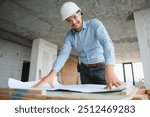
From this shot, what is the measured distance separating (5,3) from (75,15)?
107 inches

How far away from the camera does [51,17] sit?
3.83 m

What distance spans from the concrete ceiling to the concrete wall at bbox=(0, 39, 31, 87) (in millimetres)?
331

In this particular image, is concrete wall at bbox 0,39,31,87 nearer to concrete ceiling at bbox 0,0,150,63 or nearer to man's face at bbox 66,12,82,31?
concrete ceiling at bbox 0,0,150,63

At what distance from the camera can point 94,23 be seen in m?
1.23

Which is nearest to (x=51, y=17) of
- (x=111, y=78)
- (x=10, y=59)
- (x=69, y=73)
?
(x=10, y=59)

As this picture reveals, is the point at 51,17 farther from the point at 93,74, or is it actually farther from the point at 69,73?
the point at 69,73

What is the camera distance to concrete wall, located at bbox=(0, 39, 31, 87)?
5074mm

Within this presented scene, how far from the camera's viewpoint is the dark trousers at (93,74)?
4.29 ft

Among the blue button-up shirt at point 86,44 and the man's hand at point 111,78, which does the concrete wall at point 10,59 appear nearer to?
the blue button-up shirt at point 86,44

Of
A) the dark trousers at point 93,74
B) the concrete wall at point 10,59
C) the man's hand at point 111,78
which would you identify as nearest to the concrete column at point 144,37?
the dark trousers at point 93,74

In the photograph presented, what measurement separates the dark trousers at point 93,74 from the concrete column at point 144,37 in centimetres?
201

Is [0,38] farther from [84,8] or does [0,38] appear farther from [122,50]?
[122,50]

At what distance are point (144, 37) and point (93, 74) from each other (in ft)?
7.54

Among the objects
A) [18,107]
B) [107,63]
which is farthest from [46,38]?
[18,107]
